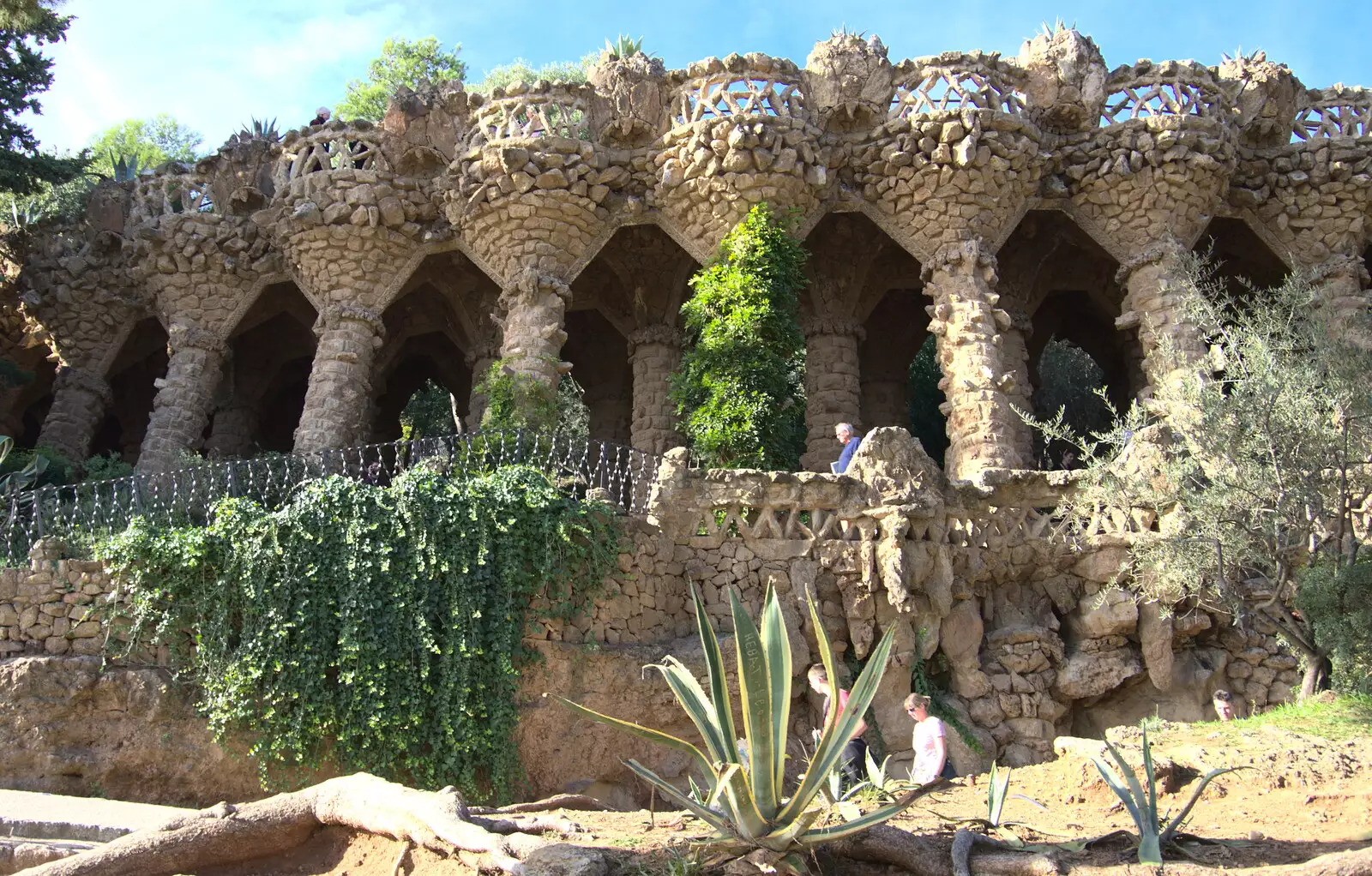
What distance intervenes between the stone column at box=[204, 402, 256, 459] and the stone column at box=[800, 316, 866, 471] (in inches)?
329

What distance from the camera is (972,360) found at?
12.5 meters

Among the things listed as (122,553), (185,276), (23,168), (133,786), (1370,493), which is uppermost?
(23,168)

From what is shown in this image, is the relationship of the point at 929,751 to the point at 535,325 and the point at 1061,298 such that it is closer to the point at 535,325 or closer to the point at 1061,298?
the point at 535,325

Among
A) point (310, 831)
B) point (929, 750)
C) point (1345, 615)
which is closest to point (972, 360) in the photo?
point (1345, 615)

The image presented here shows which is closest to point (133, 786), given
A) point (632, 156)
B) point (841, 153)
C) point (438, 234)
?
point (438, 234)

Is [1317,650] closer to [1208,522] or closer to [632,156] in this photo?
[1208,522]

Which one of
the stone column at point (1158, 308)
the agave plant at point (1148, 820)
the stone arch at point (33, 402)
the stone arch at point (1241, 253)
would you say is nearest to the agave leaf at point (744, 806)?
the agave plant at point (1148, 820)

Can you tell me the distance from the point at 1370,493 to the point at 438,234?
1029cm

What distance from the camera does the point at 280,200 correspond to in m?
14.2

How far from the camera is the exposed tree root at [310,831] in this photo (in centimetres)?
500

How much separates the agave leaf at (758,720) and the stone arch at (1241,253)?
12288 mm

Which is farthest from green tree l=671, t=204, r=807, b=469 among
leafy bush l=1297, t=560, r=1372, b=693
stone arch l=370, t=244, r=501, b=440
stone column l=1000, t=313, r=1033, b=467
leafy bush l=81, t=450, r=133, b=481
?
leafy bush l=81, t=450, r=133, b=481

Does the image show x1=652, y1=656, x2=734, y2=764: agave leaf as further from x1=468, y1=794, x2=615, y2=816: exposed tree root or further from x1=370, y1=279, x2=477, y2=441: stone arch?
x1=370, y1=279, x2=477, y2=441: stone arch

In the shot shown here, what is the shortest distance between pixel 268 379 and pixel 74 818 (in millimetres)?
12448
